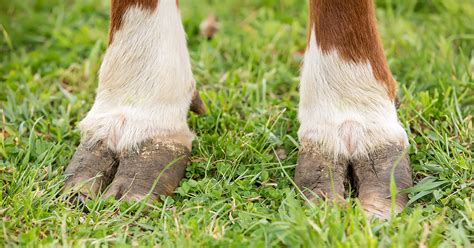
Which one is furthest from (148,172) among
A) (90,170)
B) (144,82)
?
(144,82)

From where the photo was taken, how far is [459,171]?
2590 mm

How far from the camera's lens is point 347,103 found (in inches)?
102

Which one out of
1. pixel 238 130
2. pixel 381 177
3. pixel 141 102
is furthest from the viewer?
pixel 238 130

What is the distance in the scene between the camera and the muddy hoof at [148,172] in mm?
2490

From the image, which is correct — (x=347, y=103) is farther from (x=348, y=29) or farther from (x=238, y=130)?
(x=238, y=130)

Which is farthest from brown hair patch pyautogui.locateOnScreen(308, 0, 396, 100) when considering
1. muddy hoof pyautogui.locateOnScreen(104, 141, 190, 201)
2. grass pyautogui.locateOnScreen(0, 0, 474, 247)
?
muddy hoof pyautogui.locateOnScreen(104, 141, 190, 201)

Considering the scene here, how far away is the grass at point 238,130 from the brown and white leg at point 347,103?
0.13 meters

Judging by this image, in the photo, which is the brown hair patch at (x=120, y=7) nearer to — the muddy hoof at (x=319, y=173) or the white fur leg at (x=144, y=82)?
the white fur leg at (x=144, y=82)

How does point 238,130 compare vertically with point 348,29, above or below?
below

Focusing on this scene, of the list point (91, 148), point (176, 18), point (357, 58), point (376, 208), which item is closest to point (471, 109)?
point (357, 58)

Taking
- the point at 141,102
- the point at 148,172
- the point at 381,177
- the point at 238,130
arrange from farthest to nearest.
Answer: the point at 238,130 → the point at 141,102 → the point at 148,172 → the point at 381,177

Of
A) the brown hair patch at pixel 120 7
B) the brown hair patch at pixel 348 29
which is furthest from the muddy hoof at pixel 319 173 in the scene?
the brown hair patch at pixel 120 7

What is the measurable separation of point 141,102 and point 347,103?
77 centimetres

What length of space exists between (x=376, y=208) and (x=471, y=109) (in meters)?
1.06
